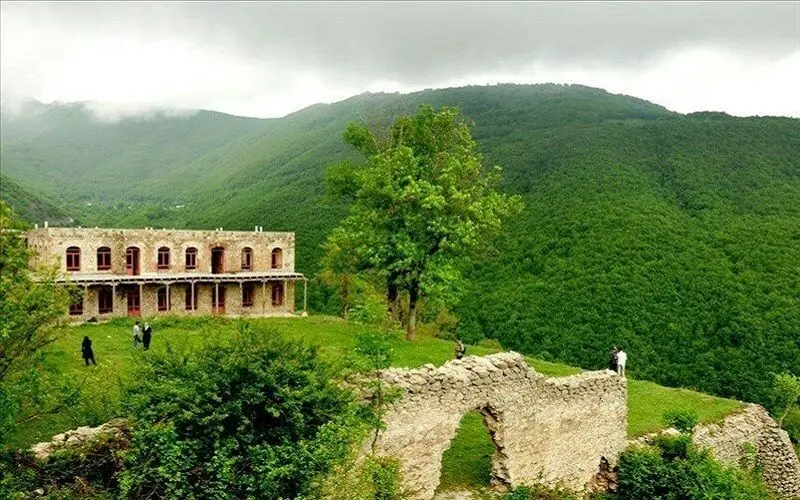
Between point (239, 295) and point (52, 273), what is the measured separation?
93.6ft

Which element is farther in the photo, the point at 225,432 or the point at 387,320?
the point at 387,320

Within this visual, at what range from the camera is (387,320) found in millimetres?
29859

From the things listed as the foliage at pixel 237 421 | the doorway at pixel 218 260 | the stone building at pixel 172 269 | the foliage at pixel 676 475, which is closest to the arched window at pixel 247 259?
the stone building at pixel 172 269

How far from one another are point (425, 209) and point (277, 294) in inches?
795

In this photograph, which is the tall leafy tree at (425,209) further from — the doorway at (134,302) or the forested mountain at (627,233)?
the doorway at (134,302)

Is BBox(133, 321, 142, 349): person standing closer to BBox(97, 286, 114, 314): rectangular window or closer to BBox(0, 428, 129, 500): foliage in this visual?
BBox(97, 286, 114, 314): rectangular window

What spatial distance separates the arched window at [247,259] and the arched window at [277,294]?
2.05 metres

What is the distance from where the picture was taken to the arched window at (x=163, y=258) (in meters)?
37.8

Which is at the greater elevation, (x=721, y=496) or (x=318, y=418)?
(x=318, y=418)

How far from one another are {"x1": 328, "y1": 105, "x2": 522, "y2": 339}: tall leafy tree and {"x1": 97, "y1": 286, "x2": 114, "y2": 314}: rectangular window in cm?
1609

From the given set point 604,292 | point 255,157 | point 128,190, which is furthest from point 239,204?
point 128,190

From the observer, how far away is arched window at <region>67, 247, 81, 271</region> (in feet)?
114

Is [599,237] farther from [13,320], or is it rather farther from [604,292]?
[13,320]

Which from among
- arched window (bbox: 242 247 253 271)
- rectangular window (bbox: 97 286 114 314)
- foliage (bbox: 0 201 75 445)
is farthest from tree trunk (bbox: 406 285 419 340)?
rectangular window (bbox: 97 286 114 314)
